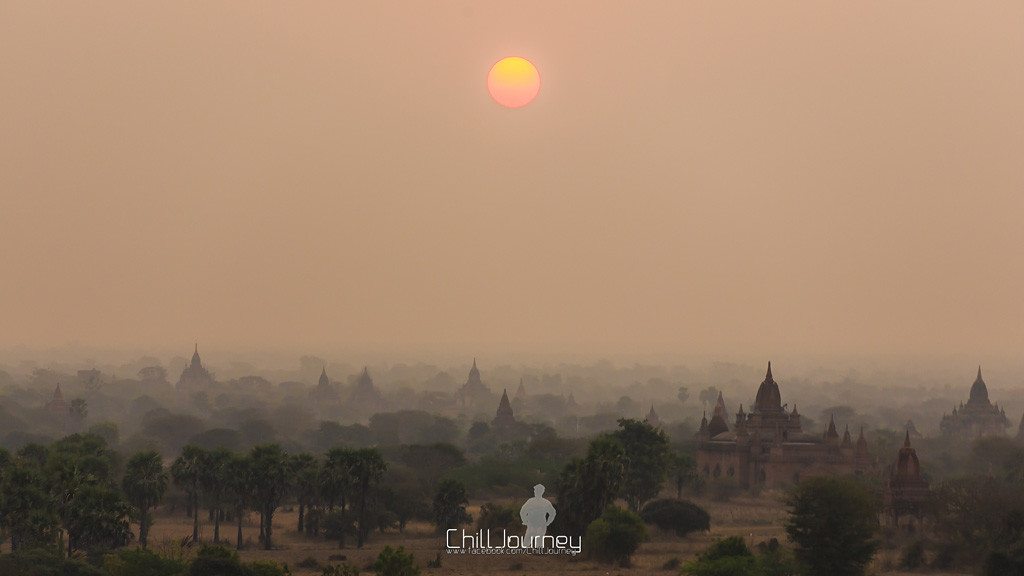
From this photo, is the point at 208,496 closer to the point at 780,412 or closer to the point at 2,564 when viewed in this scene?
the point at 2,564

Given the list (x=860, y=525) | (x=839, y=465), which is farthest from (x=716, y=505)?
(x=860, y=525)

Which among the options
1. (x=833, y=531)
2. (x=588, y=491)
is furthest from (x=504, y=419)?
(x=833, y=531)

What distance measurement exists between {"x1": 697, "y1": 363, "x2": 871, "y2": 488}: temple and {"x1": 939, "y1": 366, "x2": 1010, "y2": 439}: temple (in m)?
66.9

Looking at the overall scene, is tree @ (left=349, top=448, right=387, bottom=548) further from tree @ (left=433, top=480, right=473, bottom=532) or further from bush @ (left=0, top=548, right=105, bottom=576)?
bush @ (left=0, top=548, right=105, bottom=576)

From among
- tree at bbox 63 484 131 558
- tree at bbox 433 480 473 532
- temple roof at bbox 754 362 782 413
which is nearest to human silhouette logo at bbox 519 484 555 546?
tree at bbox 433 480 473 532

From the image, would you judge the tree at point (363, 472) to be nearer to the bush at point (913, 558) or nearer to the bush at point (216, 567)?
the bush at point (216, 567)

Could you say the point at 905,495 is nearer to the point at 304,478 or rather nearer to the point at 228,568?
the point at 304,478

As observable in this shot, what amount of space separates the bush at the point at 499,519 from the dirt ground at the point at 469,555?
239cm

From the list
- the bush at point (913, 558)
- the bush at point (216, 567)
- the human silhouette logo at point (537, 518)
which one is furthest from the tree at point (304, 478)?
the bush at point (913, 558)

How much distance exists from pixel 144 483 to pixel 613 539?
21.2 meters

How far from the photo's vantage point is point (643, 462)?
86750 mm

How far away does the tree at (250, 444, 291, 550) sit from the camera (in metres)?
71.8

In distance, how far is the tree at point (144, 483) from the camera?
231 feet

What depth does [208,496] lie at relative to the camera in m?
86.1
